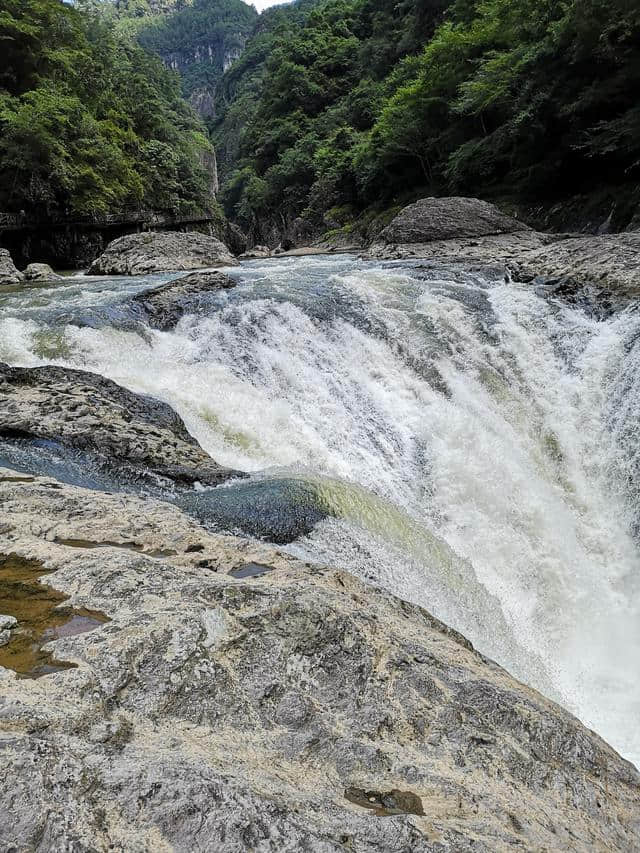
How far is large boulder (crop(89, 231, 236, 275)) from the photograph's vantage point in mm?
16516

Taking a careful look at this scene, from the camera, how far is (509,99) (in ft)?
62.0

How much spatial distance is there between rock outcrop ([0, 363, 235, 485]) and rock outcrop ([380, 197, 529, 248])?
44.0 ft

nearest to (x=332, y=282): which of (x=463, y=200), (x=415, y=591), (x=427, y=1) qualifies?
(x=415, y=591)

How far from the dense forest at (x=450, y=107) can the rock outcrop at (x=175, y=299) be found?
1185 cm

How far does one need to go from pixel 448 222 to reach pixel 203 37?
131 m

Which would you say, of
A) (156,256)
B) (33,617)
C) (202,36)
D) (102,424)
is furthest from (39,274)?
(202,36)

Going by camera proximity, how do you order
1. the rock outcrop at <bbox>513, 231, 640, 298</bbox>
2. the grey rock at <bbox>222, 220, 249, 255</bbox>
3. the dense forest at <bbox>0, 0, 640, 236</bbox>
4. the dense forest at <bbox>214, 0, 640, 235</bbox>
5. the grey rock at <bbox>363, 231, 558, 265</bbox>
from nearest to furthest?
the rock outcrop at <bbox>513, 231, 640, 298</bbox> → the grey rock at <bbox>363, 231, 558, 265</bbox> → the dense forest at <bbox>214, 0, 640, 235</bbox> → the dense forest at <bbox>0, 0, 640, 236</bbox> → the grey rock at <bbox>222, 220, 249, 255</bbox>

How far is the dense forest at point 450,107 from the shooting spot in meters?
15.1

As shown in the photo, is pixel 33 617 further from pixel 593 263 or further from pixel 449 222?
pixel 449 222

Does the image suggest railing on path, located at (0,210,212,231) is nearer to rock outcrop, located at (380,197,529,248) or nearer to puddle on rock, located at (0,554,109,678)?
rock outcrop, located at (380,197,529,248)

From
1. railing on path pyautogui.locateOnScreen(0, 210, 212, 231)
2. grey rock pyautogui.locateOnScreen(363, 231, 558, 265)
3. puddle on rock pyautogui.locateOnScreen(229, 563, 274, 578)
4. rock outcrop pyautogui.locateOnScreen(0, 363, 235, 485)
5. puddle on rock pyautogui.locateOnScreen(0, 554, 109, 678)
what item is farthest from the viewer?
railing on path pyautogui.locateOnScreen(0, 210, 212, 231)

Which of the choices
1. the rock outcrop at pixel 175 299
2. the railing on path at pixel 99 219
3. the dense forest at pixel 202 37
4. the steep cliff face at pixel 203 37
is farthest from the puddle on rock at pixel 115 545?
the dense forest at pixel 202 37

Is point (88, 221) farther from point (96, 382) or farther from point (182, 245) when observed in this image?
point (96, 382)

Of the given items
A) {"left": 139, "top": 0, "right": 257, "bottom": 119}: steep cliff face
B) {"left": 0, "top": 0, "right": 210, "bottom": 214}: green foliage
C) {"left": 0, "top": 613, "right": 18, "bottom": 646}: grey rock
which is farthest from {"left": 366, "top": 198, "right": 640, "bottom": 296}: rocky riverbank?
{"left": 139, "top": 0, "right": 257, "bottom": 119}: steep cliff face
